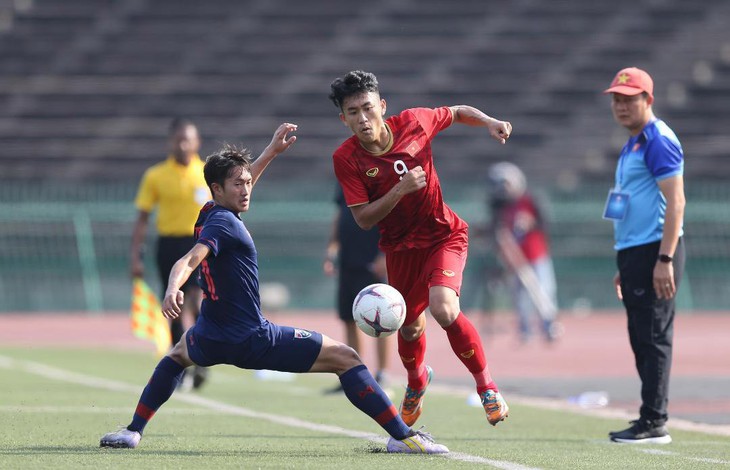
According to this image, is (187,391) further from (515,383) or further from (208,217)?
(208,217)

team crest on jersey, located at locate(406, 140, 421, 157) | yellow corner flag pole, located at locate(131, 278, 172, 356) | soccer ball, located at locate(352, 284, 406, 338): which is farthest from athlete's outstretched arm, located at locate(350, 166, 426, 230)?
yellow corner flag pole, located at locate(131, 278, 172, 356)

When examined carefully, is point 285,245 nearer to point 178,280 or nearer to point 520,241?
point 520,241

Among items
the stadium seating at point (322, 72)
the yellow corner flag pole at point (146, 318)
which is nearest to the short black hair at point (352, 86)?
the yellow corner flag pole at point (146, 318)

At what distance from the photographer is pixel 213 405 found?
407 inches

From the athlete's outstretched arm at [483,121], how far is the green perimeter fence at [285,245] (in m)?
14.7

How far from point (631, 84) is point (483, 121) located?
3.36ft

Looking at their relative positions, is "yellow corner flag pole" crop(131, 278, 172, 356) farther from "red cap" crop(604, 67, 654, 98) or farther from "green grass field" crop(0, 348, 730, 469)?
"red cap" crop(604, 67, 654, 98)

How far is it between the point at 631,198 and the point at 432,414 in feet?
7.99

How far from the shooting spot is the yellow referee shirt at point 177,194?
12.1 m

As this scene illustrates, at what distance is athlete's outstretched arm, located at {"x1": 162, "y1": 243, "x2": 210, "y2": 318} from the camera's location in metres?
6.33

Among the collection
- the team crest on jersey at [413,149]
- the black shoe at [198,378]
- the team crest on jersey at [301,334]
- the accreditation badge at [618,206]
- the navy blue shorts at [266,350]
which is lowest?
the navy blue shorts at [266,350]

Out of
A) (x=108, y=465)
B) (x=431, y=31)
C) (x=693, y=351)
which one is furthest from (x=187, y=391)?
(x=431, y=31)

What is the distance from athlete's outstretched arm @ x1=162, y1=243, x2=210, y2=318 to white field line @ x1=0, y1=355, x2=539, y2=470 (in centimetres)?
160

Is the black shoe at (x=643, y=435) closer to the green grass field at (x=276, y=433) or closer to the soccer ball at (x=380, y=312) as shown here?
the green grass field at (x=276, y=433)
